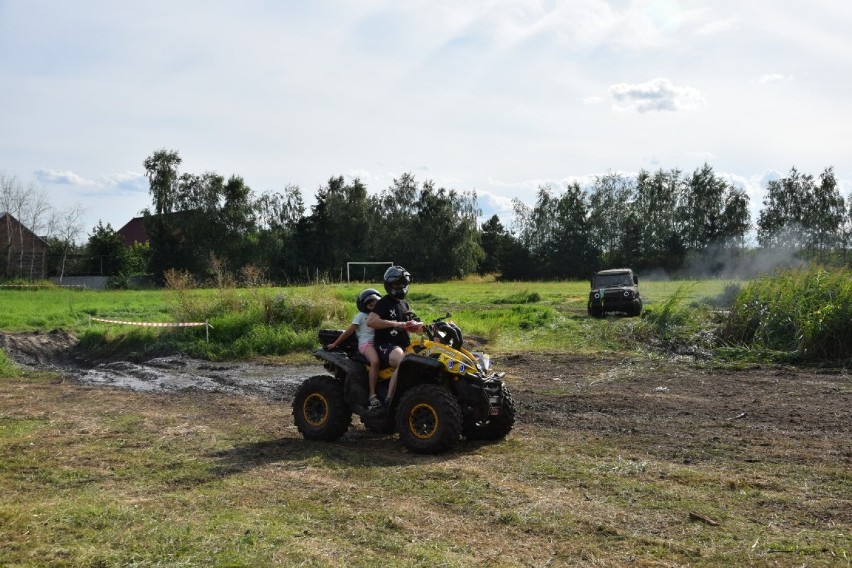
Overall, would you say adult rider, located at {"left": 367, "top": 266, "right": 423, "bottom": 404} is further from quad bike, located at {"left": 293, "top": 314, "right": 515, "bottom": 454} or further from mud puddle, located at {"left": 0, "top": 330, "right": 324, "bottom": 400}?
mud puddle, located at {"left": 0, "top": 330, "right": 324, "bottom": 400}

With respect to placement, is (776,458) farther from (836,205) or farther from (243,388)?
(836,205)

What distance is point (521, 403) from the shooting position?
12258mm

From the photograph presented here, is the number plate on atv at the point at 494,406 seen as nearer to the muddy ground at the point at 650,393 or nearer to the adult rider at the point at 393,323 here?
the adult rider at the point at 393,323

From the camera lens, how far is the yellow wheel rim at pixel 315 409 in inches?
378

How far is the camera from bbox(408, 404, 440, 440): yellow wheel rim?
28.4ft

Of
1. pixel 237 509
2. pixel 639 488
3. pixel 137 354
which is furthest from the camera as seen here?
pixel 137 354

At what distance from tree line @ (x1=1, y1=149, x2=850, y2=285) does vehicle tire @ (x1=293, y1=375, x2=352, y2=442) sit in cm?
4951

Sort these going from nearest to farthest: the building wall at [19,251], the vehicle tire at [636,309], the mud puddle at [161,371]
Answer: the mud puddle at [161,371]
the vehicle tire at [636,309]
the building wall at [19,251]

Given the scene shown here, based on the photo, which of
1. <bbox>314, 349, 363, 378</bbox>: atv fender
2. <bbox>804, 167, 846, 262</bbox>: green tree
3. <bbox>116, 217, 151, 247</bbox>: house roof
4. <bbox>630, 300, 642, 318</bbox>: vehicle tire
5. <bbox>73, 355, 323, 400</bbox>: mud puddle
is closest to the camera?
<bbox>314, 349, 363, 378</bbox>: atv fender

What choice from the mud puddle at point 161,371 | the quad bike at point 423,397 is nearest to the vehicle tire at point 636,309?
the mud puddle at point 161,371

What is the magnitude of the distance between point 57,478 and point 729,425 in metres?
7.57

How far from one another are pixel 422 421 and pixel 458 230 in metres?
65.2

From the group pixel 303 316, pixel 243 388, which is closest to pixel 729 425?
pixel 243 388

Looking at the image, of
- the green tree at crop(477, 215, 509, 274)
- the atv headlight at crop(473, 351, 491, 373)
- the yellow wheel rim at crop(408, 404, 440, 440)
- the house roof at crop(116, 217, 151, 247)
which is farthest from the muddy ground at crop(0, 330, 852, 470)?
the house roof at crop(116, 217, 151, 247)
